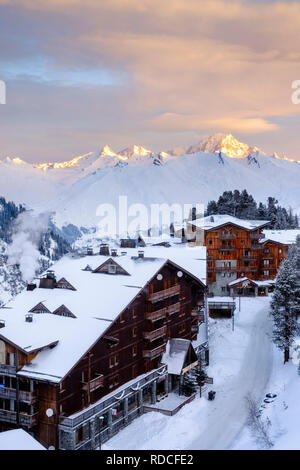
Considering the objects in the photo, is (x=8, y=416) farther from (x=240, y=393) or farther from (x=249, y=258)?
(x=249, y=258)

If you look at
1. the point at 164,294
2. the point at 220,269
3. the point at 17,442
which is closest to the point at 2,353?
the point at 17,442

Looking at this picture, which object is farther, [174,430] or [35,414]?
[174,430]

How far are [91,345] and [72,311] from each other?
16.9 feet

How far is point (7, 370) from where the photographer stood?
40.0m

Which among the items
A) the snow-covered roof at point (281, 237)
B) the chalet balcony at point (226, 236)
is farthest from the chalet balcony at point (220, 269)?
the snow-covered roof at point (281, 237)

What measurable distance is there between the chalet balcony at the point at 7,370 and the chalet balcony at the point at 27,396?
5.20 ft

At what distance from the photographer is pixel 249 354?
61.8m

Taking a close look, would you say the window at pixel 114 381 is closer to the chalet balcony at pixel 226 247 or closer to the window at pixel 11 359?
the window at pixel 11 359

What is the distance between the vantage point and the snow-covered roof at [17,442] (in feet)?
105

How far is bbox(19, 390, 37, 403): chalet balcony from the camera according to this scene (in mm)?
39219
